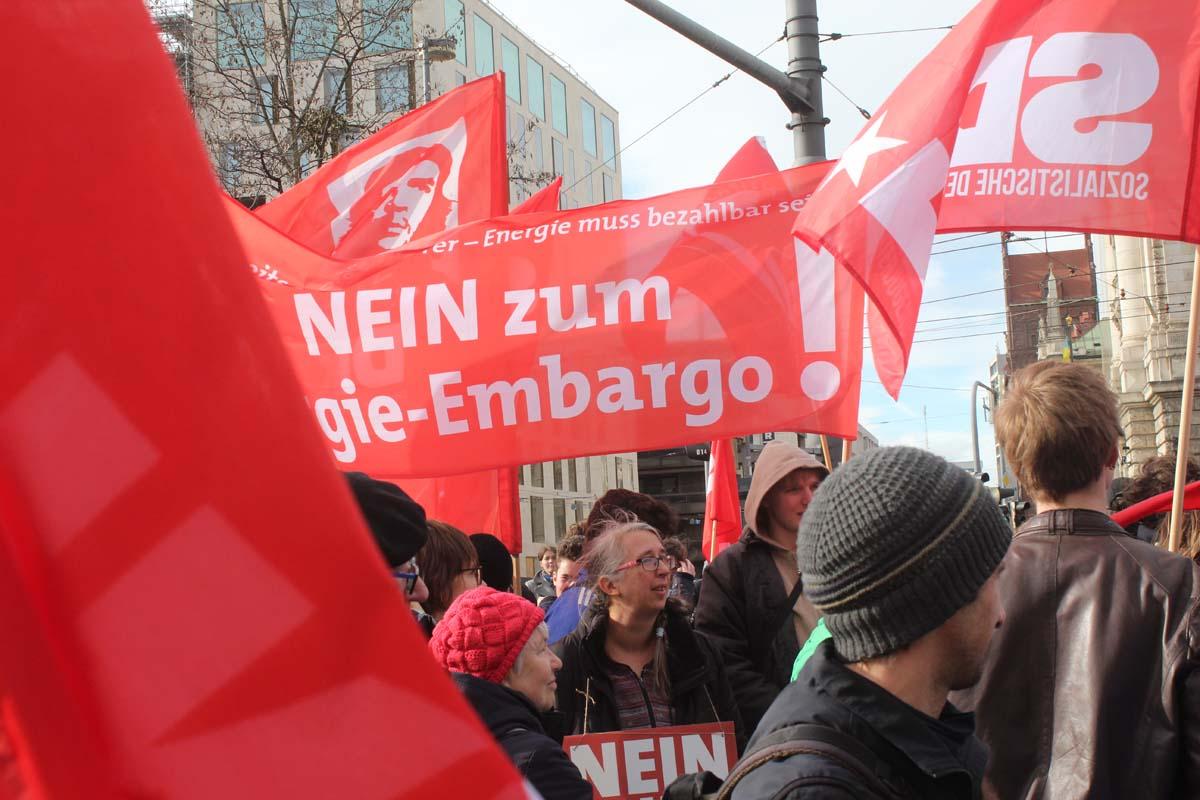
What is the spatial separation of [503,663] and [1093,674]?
146cm

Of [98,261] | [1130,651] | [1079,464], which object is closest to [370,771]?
[98,261]

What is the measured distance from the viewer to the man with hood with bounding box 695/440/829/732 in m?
4.39

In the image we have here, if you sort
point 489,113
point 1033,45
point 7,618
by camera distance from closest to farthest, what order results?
point 7,618 < point 1033,45 < point 489,113

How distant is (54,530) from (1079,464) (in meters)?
2.47

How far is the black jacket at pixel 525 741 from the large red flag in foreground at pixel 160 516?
206 cm

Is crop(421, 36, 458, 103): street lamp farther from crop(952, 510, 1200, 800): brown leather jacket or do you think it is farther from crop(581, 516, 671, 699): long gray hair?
crop(952, 510, 1200, 800): brown leather jacket

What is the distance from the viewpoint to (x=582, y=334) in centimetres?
542

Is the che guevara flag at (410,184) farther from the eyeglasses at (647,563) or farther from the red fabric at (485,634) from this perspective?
the red fabric at (485,634)

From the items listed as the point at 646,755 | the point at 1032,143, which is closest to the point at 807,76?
the point at 1032,143

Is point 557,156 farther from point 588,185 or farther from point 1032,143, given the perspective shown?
point 1032,143

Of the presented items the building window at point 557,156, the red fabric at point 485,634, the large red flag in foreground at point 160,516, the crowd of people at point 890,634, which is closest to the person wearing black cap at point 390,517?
the crowd of people at point 890,634

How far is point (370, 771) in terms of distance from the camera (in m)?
0.81

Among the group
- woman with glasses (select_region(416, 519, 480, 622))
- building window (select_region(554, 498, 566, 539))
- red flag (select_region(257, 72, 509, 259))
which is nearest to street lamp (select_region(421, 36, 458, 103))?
red flag (select_region(257, 72, 509, 259))

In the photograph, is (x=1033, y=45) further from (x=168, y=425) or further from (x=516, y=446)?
(x=168, y=425)
